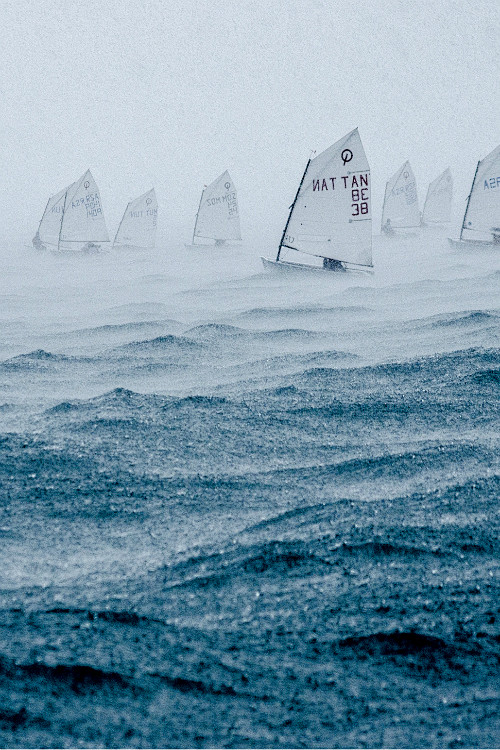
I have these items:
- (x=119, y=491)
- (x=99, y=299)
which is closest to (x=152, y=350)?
(x=119, y=491)

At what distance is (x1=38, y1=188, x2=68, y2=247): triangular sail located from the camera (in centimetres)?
2697

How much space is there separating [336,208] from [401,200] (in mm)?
16948

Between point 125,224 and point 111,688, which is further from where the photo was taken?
point 125,224

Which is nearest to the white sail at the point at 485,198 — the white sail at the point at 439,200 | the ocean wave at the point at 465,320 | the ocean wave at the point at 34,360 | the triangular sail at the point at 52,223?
the white sail at the point at 439,200

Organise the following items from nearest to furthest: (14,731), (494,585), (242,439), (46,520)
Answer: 1. (14,731)
2. (494,585)
3. (46,520)
4. (242,439)

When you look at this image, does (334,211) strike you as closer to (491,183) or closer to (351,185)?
(351,185)

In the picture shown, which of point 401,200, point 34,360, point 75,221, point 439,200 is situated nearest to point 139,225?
point 75,221

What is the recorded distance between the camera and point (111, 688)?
239cm

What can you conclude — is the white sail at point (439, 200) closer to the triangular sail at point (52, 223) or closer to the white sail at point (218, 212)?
the white sail at point (218, 212)

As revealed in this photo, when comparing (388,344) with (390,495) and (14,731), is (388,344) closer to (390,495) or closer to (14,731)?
(390,495)

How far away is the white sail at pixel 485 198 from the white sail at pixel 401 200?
967cm

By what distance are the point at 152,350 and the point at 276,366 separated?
197cm

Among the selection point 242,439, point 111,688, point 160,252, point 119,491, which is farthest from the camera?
point 160,252

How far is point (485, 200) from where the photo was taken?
22484mm
